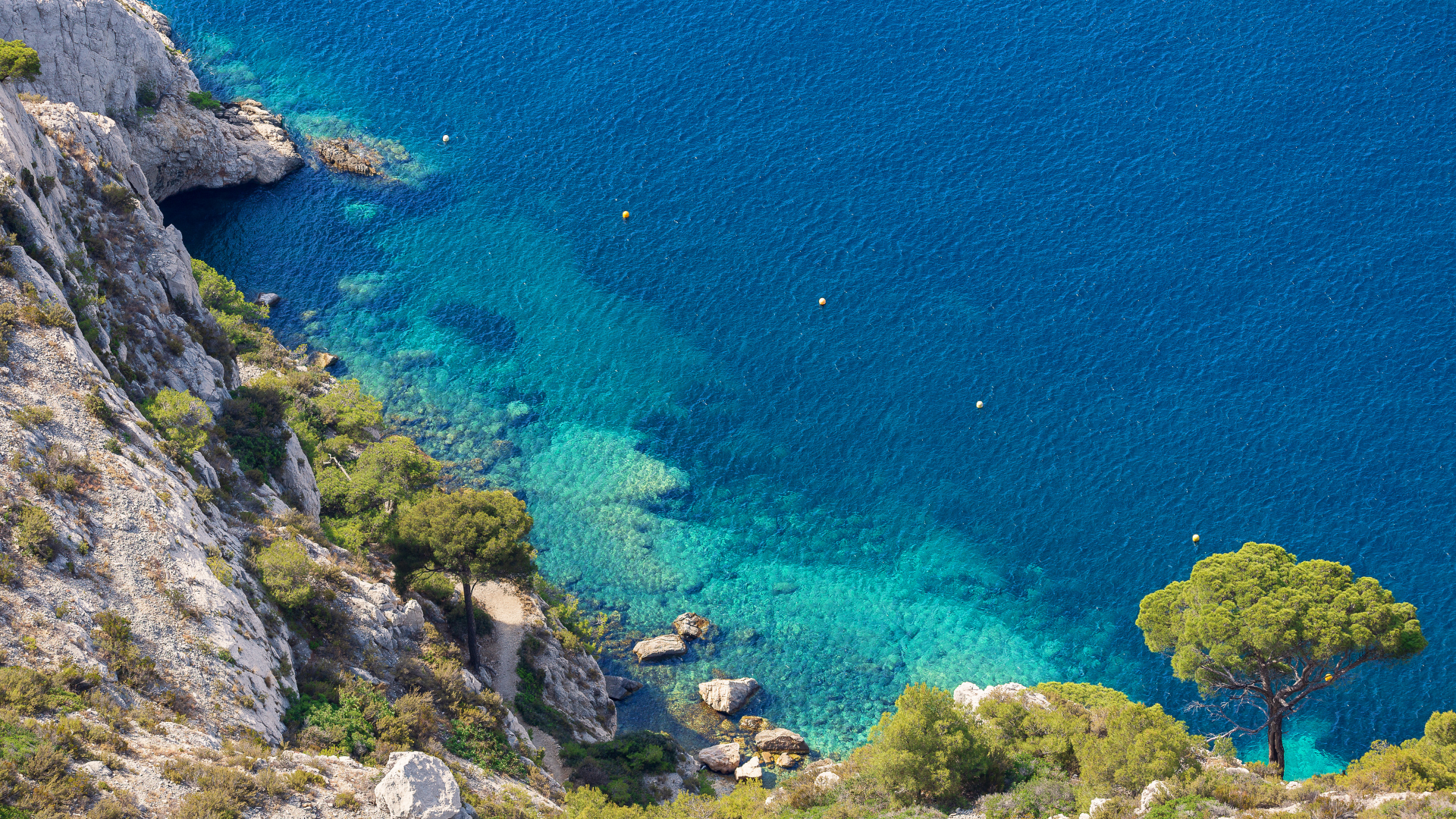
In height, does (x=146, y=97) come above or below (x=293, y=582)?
above

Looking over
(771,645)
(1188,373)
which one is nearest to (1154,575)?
(1188,373)

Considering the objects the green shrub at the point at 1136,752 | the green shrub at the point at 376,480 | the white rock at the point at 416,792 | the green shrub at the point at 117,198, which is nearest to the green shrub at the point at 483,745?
the white rock at the point at 416,792

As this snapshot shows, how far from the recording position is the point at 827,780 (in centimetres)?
4975

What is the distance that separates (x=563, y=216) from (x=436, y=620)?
5183 cm

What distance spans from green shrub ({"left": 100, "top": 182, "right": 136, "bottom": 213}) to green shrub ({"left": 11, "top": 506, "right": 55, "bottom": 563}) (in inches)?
1037

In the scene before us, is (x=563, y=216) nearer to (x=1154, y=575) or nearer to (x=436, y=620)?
(x=436, y=620)

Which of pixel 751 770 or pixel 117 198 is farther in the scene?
pixel 751 770

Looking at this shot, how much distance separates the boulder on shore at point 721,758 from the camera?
212 feet

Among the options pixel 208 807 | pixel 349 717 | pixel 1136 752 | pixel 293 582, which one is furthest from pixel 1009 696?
pixel 208 807

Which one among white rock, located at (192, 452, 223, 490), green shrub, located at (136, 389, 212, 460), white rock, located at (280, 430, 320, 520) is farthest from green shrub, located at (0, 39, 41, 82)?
white rock, located at (192, 452, 223, 490)

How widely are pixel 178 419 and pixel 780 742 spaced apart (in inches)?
1512

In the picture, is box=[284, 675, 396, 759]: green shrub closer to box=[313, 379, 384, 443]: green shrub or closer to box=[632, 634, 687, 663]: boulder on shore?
box=[632, 634, 687, 663]: boulder on shore

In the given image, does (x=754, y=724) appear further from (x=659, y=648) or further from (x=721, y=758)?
(x=659, y=648)

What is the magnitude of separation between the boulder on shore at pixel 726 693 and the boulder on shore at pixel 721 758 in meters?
3.11
